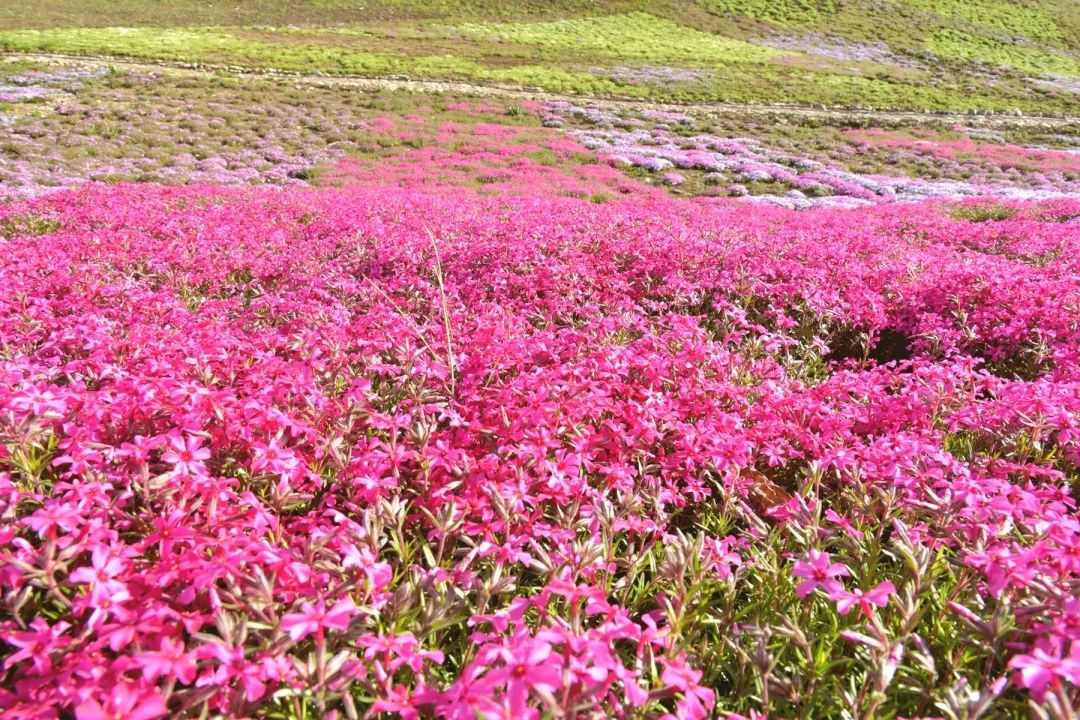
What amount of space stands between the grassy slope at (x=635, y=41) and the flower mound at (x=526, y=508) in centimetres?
4581

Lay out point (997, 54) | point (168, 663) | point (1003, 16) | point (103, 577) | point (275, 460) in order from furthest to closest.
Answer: point (1003, 16)
point (997, 54)
point (275, 460)
point (103, 577)
point (168, 663)

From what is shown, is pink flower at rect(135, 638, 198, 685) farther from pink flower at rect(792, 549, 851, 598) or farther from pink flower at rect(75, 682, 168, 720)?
pink flower at rect(792, 549, 851, 598)

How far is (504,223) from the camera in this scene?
1217 cm

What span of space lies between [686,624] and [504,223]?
33.3 ft

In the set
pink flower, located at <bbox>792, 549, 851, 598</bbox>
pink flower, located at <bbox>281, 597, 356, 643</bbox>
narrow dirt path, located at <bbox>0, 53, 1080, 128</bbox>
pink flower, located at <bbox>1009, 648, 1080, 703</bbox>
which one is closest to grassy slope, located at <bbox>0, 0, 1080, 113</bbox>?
narrow dirt path, located at <bbox>0, 53, 1080, 128</bbox>

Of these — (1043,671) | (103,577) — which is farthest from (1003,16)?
(103,577)

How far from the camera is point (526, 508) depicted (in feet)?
11.8

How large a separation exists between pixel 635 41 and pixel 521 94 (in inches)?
1113

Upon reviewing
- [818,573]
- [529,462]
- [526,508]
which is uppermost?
[818,573]

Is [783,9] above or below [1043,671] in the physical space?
above

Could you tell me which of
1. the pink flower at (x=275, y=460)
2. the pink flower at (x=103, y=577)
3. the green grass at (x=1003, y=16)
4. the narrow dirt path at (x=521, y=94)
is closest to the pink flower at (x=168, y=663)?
the pink flower at (x=103, y=577)

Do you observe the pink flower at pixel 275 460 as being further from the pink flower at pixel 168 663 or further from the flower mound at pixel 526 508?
the pink flower at pixel 168 663

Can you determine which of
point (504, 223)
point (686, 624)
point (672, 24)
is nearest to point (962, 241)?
point (504, 223)

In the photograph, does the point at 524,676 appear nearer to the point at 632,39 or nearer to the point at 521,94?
the point at 521,94
